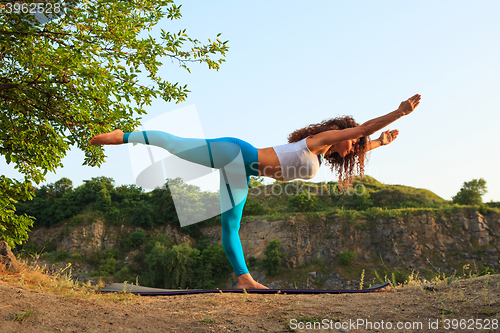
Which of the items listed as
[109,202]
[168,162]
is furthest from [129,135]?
[109,202]

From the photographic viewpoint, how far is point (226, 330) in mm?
2064

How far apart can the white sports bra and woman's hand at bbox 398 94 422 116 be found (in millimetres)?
928

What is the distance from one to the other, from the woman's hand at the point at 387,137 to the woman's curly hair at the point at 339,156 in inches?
10.2

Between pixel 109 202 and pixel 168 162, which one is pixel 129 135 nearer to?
pixel 168 162

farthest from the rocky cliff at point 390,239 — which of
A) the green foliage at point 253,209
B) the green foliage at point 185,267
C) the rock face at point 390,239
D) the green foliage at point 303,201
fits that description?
the green foliage at point 185,267

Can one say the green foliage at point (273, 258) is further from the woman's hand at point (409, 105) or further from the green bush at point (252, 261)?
the woman's hand at point (409, 105)

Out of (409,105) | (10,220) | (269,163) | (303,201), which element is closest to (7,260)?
(10,220)

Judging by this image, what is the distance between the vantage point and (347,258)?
1936 cm

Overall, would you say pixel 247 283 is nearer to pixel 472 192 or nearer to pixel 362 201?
pixel 362 201

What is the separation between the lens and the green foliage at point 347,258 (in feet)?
63.6

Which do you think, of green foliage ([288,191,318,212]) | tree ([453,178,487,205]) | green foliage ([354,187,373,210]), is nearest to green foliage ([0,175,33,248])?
green foliage ([288,191,318,212])

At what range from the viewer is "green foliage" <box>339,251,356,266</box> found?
19391 millimetres

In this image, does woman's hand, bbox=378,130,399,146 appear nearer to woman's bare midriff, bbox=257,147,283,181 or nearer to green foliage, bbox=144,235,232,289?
woman's bare midriff, bbox=257,147,283,181

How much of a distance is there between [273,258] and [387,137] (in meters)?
17.2
